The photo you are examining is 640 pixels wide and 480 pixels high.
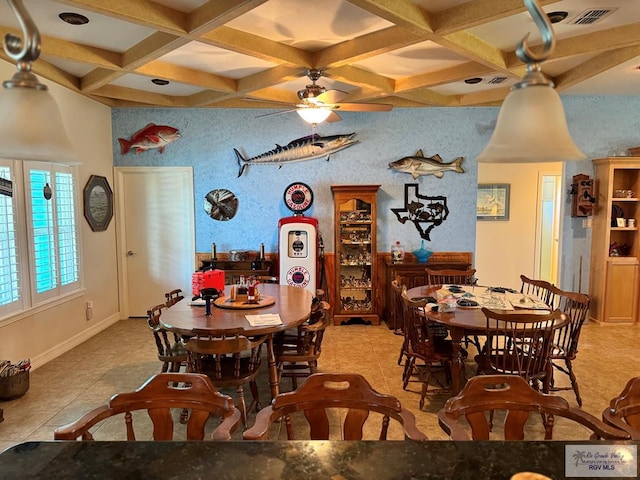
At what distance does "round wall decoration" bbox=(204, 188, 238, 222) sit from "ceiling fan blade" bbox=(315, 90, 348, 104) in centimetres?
233

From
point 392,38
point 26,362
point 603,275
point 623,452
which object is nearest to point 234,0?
point 392,38

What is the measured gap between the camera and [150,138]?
18.5ft

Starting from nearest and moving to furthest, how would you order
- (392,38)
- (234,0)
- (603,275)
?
1. (234,0)
2. (392,38)
3. (603,275)

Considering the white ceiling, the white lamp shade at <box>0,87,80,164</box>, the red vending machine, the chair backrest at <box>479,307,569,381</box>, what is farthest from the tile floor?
the white ceiling

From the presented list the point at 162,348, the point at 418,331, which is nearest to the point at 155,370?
the point at 162,348

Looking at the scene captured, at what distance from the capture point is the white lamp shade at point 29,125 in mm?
1154

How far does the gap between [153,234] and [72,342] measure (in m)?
1.70

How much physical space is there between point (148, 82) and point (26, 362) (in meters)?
3.00

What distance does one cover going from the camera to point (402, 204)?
19.0 feet

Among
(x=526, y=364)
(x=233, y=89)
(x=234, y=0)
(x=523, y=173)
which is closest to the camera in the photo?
(x=234, y=0)

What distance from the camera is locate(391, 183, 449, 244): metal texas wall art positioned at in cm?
579

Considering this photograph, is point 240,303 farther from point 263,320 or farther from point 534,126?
point 534,126

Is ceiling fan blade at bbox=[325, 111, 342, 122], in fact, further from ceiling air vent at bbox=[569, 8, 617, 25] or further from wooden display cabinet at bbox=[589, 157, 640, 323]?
wooden display cabinet at bbox=[589, 157, 640, 323]

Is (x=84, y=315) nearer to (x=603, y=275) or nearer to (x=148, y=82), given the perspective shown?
(x=148, y=82)
